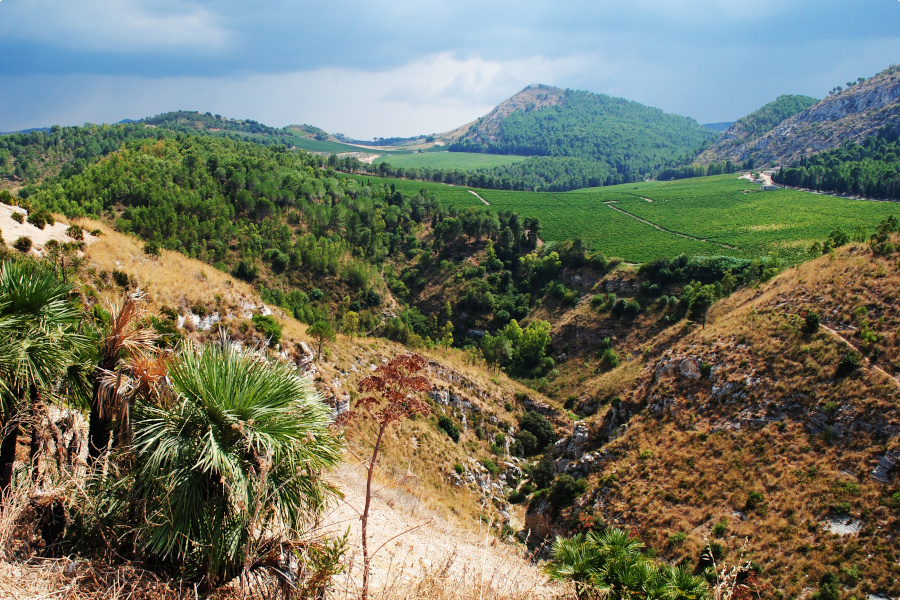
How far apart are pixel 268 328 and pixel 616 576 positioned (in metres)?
20.3

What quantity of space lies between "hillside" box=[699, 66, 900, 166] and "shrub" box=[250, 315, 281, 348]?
149 meters

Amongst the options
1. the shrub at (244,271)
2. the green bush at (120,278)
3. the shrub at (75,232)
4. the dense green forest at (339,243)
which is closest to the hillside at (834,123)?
the dense green forest at (339,243)

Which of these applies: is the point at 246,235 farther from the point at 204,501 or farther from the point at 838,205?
the point at 838,205

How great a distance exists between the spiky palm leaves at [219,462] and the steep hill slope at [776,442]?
19.5 m

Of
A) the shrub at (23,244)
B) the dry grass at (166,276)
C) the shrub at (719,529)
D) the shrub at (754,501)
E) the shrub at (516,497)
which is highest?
the shrub at (23,244)

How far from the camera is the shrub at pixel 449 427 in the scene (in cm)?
3128

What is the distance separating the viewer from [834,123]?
133m

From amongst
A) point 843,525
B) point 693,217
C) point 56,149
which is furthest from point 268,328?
point 56,149

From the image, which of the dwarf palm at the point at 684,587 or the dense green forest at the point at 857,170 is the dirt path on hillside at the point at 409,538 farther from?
the dense green forest at the point at 857,170

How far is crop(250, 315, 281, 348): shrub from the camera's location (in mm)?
23625

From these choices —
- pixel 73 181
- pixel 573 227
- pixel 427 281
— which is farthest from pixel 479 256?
pixel 73 181

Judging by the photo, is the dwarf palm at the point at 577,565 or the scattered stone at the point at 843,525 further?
the scattered stone at the point at 843,525

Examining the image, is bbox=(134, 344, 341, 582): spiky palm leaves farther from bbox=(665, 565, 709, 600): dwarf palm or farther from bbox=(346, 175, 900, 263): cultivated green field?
bbox=(346, 175, 900, 263): cultivated green field

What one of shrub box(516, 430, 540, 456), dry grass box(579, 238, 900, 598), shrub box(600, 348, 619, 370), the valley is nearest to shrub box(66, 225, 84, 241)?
the valley
